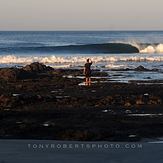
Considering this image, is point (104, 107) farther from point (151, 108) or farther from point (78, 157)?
point (78, 157)

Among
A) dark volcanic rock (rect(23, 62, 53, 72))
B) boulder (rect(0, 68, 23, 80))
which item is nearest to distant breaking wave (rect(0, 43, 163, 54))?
dark volcanic rock (rect(23, 62, 53, 72))

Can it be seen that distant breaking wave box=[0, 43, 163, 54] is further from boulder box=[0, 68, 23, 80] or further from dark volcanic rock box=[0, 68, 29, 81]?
boulder box=[0, 68, 23, 80]

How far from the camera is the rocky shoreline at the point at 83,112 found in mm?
12797

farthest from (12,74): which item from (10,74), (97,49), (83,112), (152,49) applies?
(152,49)

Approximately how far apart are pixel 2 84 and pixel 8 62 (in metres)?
23.8

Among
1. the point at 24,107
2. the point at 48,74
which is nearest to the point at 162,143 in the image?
the point at 24,107

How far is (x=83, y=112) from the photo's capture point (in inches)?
647

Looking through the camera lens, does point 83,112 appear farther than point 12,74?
No

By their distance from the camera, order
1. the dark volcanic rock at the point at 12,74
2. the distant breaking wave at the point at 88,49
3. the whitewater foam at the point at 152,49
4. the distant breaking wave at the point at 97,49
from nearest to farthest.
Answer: the dark volcanic rock at the point at 12,74
the distant breaking wave at the point at 97,49
the distant breaking wave at the point at 88,49
the whitewater foam at the point at 152,49

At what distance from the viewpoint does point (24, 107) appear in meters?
17.8

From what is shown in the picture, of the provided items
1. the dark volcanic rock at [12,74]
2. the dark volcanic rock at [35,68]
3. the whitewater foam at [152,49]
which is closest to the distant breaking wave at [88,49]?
the whitewater foam at [152,49]

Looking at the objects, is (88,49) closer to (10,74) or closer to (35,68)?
(35,68)

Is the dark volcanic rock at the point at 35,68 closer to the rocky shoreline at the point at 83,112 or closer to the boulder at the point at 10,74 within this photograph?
the boulder at the point at 10,74

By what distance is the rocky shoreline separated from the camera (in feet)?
42.0
